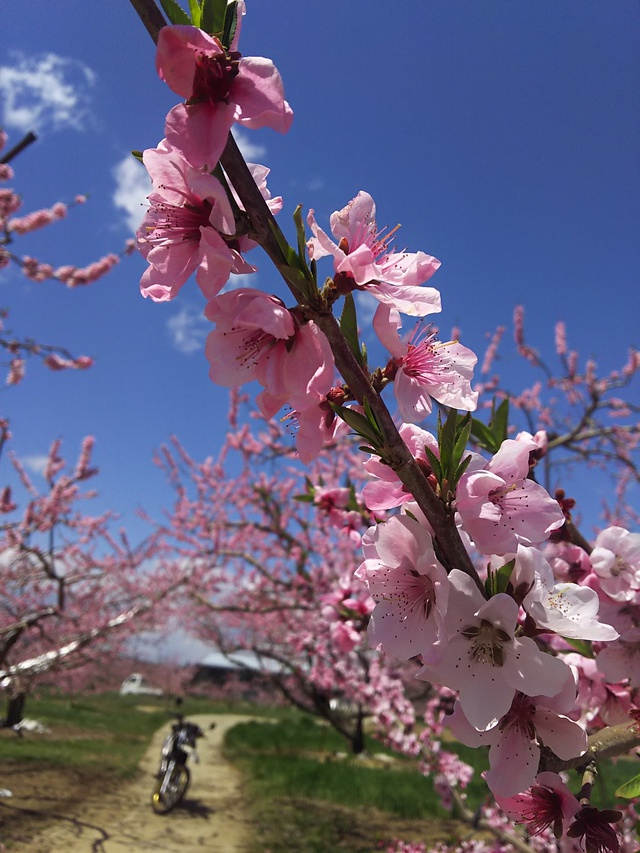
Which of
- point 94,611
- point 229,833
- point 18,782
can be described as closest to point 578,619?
point 229,833

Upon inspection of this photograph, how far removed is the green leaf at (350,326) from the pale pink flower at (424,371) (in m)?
0.05

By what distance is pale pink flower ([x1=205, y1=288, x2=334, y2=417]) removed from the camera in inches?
29.9

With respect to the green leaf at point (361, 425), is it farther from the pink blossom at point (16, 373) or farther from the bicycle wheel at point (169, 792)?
the bicycle wheel at point (169, 792)

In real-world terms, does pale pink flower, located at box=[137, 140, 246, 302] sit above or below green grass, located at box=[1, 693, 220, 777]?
above

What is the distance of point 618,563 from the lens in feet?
4.42

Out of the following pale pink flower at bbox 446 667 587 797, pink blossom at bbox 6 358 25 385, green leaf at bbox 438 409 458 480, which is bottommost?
pale pink flower at bbox 446 667 587 797

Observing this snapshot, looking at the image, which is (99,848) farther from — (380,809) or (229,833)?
(380,809)

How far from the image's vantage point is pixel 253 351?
0.88 meters

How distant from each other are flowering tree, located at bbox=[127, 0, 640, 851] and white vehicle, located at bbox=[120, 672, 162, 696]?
42283mm

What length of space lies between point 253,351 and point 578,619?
0.70m

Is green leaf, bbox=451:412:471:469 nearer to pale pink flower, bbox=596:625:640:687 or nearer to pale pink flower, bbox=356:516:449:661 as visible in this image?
pale pink flower, bbox=356:516:449:661

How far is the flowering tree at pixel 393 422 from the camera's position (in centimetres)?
76

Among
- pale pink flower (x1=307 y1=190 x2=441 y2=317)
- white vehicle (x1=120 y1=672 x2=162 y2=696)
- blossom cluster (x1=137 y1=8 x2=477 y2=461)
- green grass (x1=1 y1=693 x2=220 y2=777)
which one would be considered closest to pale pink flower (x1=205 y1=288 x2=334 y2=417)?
blossom cluster (x1=137 y1=8 x2=477 y2=461)

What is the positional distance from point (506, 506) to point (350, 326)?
1.30 feet
